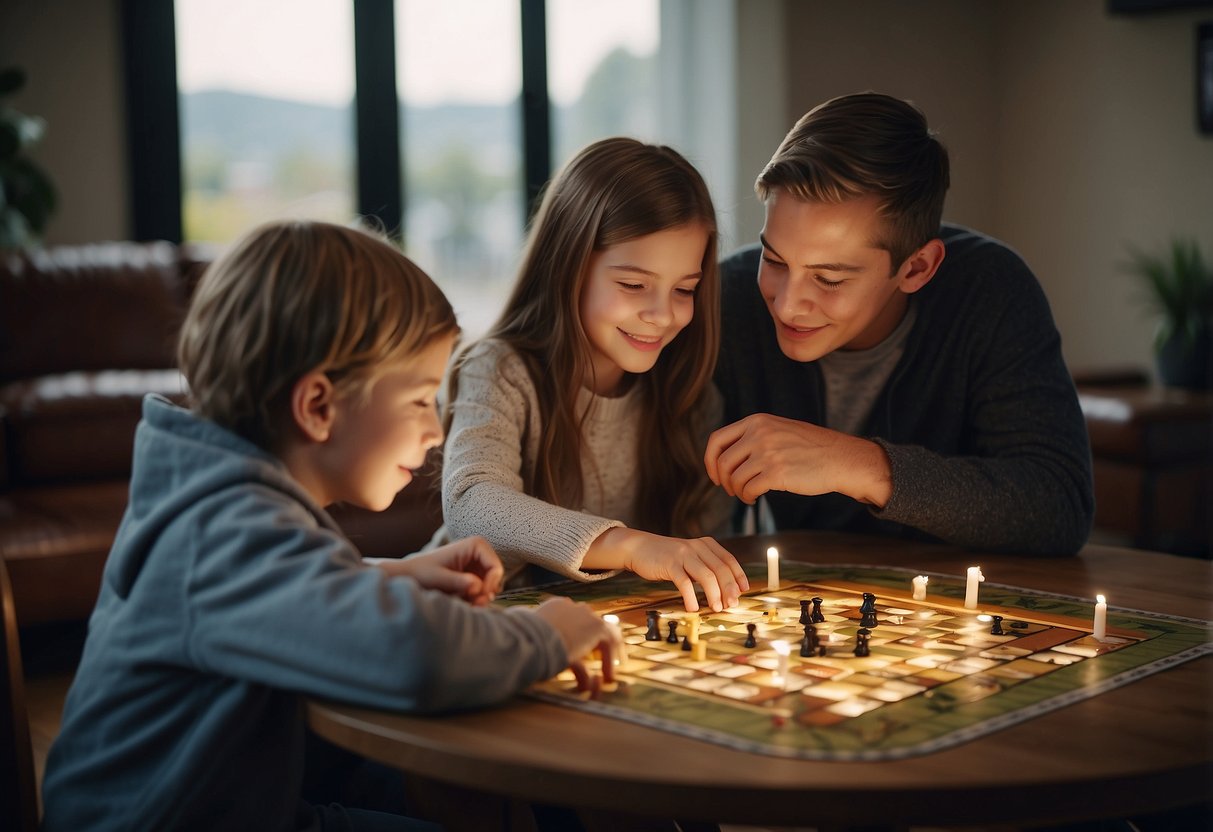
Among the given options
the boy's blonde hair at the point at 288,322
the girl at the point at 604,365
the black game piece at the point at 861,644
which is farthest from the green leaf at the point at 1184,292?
the boy's blonde hair at the point at 288,322

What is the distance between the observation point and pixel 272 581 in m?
1.06

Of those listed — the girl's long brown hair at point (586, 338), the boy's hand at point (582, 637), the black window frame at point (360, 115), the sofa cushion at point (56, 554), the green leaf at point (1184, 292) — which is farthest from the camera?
the green leaf at point (1184, 292)

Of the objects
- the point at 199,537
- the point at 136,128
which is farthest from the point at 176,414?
the point at 136,128

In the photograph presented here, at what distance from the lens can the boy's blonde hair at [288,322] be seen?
47.6 inches

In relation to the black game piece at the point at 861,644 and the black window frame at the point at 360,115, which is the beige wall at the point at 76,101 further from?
the black game piece at the point at 861,644

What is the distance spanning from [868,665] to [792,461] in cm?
44

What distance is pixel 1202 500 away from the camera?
16.5ft

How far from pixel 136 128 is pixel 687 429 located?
391cm

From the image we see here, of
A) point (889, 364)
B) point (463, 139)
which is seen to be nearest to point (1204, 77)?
point (463, 139)

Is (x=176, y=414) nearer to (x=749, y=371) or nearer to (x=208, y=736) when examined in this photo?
(x=208, y=736)

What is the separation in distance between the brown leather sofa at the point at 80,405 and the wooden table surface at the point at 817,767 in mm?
2208

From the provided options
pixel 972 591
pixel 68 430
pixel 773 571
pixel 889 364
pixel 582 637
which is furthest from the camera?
pixel 68 430

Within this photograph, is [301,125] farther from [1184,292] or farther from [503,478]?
[503,478]

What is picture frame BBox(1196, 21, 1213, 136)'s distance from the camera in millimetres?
5914
